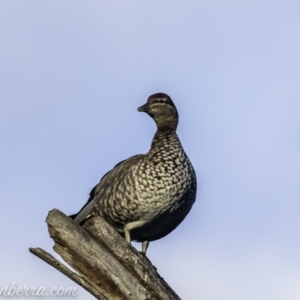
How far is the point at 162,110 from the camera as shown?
504 inches

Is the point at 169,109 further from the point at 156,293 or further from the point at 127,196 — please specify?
the point at 156,293

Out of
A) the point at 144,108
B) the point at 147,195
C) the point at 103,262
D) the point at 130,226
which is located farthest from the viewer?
the point at 144,108

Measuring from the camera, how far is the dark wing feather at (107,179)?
11953 millimetres

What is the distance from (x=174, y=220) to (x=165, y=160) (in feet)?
2.61

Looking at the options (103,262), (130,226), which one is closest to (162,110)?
(130,226)

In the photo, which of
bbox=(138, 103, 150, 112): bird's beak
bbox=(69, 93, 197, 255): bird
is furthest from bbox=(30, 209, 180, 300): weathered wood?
bbox=(138, 103, 150, 112): bird's beak

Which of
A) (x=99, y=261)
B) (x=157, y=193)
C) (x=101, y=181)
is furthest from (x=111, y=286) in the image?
(x=101, y=181)

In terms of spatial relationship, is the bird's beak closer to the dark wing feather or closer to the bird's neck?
the bird's neck

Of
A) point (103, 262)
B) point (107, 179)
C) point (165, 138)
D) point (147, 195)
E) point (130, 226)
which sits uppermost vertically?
point (165, 138)

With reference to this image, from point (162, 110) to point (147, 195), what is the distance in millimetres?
1762

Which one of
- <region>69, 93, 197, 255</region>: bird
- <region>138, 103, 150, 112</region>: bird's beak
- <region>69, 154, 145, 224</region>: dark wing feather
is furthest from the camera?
<region>138, 103, 150, 112</region>: bird's beak

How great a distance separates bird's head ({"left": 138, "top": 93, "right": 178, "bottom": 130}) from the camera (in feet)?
41.9

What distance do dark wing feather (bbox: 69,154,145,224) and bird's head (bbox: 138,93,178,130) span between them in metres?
0.73

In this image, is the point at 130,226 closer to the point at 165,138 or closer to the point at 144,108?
the point at 165,138
